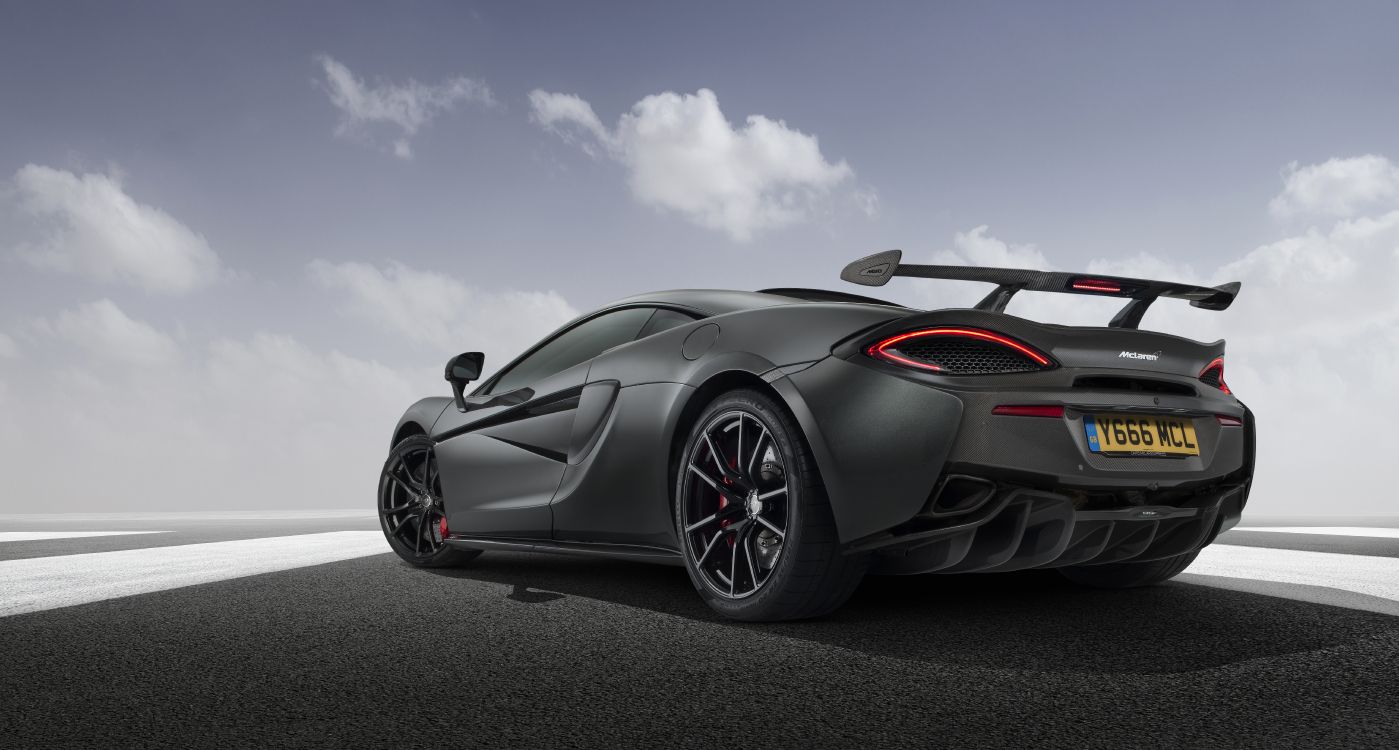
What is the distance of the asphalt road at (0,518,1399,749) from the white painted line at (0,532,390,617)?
0.27 metres

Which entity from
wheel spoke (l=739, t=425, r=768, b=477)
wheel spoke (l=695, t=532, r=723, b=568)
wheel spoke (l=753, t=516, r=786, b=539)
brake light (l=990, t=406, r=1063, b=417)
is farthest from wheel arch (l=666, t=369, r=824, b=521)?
brake light (l=990, t=406, r=1063, b=417)

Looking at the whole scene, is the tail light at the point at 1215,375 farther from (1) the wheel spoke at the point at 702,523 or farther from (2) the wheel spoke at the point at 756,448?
(1) the wheel spoke at the point at 702,523

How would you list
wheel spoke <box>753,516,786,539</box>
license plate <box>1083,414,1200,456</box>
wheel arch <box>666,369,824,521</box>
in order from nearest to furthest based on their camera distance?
license plate <box>1083,414,1200,456</box>
wheel spoke <box>753,516,786,539</box>
wheel arch <box>666,369,824,521</box>

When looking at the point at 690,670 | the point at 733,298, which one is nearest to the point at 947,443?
the point at 690,670

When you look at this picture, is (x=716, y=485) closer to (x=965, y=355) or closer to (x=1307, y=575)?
(x=965, y=355)

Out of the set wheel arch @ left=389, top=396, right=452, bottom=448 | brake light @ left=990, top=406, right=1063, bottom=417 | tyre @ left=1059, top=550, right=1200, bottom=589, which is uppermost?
wheel arch @ left=389, top=396, right=452, bottom=448

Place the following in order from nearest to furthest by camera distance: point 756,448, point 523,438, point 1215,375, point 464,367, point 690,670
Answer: point 690,670 < point 756,448 < point 1215,375 < point 523,438 < point 464,367

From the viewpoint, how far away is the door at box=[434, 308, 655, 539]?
4.23m

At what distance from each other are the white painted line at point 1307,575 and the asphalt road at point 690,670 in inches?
9.3

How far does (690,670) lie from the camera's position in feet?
8.55

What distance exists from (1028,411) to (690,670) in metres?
1.17

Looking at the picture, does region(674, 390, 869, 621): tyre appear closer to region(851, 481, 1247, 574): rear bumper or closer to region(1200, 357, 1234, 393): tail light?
region(851, 481, 1247, 574): rear bumper

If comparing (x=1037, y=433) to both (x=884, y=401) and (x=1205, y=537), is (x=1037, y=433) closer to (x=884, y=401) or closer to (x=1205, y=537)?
(x=884, y=401)

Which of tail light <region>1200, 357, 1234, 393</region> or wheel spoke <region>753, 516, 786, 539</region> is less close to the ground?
tail light <region>1200, 357, 1234, 393</region>
